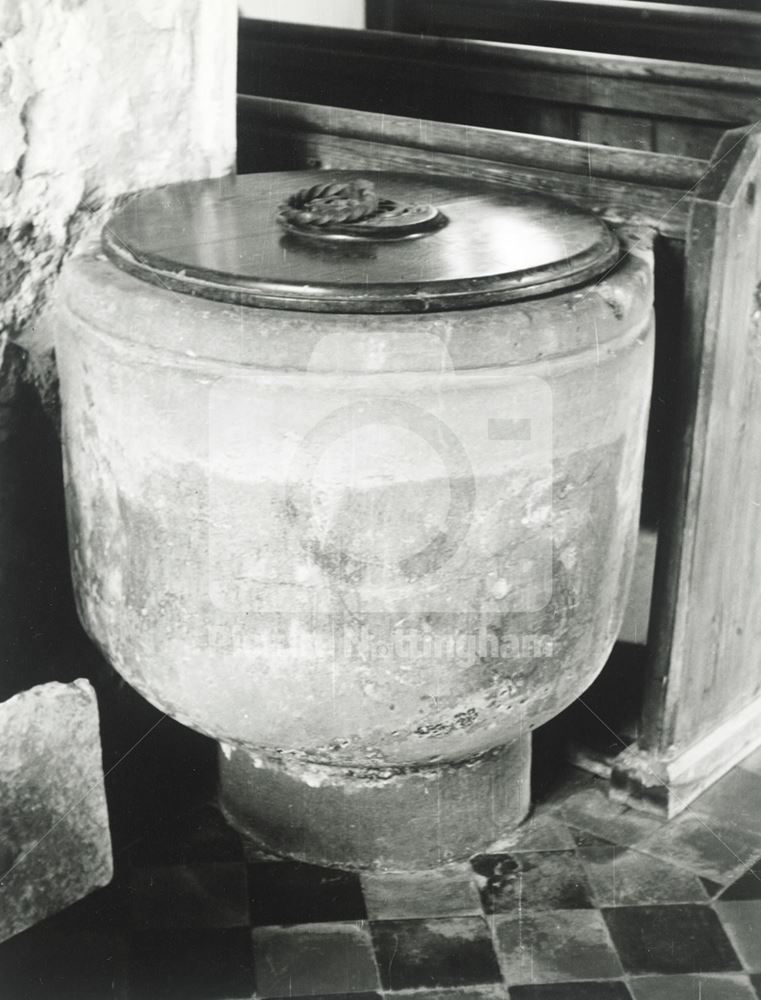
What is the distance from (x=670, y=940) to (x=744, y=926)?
0.13 meters

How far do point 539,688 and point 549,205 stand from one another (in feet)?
2.57

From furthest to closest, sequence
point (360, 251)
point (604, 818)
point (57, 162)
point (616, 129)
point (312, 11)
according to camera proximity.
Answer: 1. point (312, 11)
2. point (616, 129)
3. point (604, 818)
4. point (57, 162)
5. point (360, 251)

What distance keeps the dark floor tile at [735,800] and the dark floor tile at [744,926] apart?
0.77 ft

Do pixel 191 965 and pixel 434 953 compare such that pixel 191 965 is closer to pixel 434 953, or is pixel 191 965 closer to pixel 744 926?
pixel 434 953

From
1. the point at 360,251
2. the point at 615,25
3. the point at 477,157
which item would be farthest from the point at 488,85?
the point at 360,251

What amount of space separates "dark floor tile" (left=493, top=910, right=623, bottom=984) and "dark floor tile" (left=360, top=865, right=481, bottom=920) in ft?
0.24

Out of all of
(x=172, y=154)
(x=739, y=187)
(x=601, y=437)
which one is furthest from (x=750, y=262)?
(x=172, y=154)

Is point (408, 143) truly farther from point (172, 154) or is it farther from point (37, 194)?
point (37, 194)

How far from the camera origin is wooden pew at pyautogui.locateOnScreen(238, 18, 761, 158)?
2.98 metres

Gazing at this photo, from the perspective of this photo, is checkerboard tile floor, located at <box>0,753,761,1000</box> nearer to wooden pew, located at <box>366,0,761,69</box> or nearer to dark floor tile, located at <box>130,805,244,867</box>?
dark floor tile, located at <box>130,805,244,867</box>

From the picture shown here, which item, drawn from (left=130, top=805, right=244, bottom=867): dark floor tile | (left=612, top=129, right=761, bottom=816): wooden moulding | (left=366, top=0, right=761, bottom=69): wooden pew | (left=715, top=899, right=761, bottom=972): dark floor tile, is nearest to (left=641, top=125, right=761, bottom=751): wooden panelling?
(left=612, top=129, right=761, bottom=816): wooden moulding

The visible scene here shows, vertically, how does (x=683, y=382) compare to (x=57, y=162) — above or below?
below

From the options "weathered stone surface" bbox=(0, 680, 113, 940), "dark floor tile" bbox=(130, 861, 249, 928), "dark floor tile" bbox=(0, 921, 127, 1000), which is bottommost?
"dark floor tile" bbox=(130, 861, 249, 928)

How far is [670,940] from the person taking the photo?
2.05 meters
